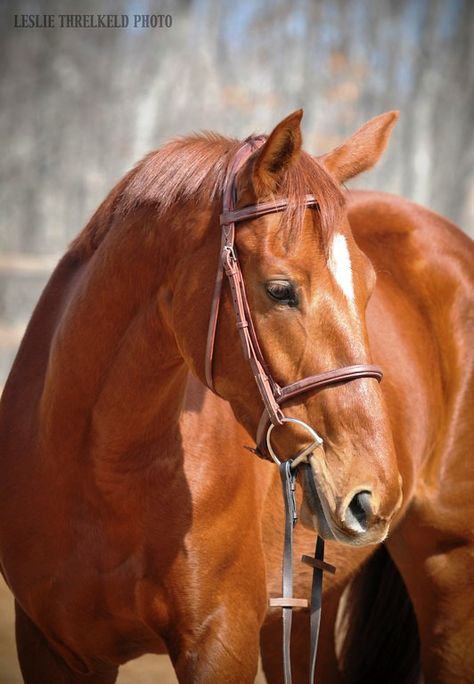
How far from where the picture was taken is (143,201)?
2105mm

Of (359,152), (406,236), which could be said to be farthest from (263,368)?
(406,236)

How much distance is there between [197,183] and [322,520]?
860 mm

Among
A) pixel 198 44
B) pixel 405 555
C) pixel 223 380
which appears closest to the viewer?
pixel 223 380

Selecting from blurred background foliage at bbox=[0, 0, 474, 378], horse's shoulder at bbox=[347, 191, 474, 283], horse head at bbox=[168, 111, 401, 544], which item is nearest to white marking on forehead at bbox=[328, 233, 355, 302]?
horse head at bbox=[168, 111, 401, 544]

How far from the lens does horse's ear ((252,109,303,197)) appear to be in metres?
1.79

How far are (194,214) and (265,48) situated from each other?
5.37 meters

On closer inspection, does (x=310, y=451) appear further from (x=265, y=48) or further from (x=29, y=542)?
(x=265, y=48)

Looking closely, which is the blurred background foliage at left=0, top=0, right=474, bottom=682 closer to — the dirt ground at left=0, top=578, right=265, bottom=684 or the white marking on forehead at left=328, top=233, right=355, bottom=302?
the dirt ground at left=0, top=578, right=265, bottom=684

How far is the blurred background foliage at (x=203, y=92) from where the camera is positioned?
6617 millimetres

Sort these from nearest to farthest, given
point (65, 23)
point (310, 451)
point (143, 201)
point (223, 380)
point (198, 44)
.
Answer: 1. point (310, 451)
2. point (223, 380)
3. point (143, 201)
4. point (65, 23)
5. point (198, 44)

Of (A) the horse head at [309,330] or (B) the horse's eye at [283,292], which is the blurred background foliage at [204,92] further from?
(B) the horse's eye at [283,292]

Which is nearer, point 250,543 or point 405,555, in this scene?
point 250,543

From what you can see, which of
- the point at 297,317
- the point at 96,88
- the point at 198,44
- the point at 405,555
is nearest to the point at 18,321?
the point at 96,88

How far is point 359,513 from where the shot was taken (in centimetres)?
171
